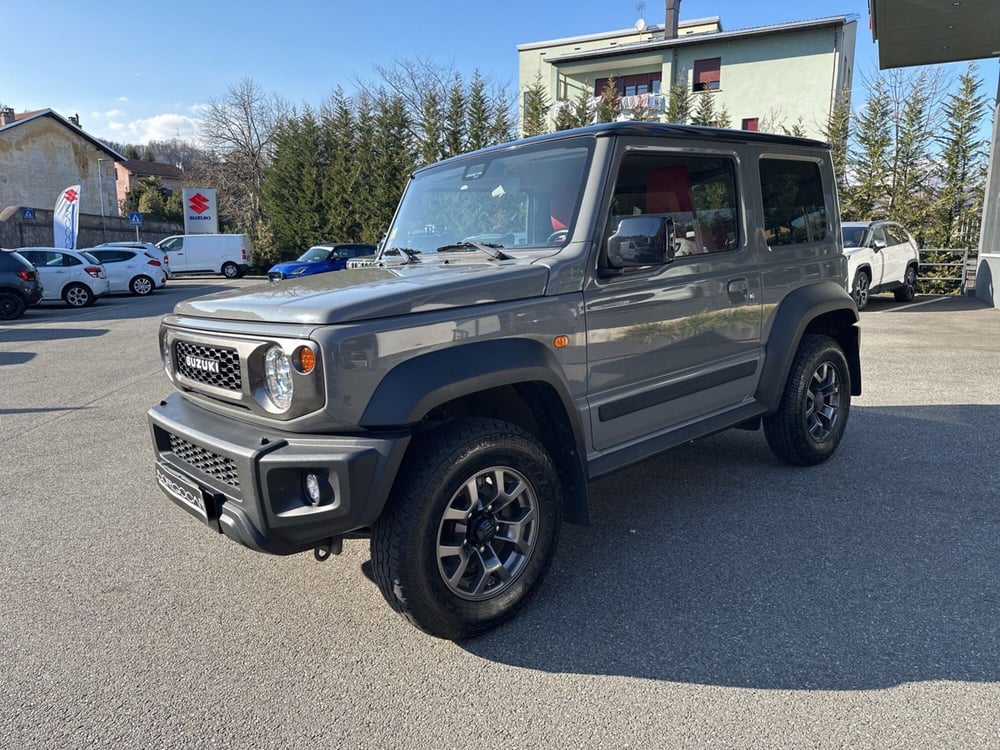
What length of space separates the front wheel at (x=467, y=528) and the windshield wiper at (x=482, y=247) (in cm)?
85

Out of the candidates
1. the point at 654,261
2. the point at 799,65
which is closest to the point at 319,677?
the point at 654,261

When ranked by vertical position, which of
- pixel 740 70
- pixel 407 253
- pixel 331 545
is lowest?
pixel 331 545

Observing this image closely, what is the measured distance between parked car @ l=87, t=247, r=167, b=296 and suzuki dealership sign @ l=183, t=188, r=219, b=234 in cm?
1254

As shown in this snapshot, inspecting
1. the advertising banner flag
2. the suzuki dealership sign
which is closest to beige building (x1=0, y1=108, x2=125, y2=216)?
the suzuki dealership sign

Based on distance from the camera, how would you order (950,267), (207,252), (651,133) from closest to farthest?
(651,133) → (950,267) → (207,252)

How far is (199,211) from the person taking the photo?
107ft

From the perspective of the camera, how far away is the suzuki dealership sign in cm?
3203

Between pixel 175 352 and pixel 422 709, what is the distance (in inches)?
76.5

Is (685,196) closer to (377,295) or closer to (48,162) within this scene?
(377,295)

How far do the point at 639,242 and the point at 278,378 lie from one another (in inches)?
64.2

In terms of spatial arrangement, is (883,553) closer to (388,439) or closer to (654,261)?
(654,261)

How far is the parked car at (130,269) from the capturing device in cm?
2003

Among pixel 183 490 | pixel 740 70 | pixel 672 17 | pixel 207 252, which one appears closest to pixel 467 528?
pixel 183 490

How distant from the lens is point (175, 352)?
3178mm
